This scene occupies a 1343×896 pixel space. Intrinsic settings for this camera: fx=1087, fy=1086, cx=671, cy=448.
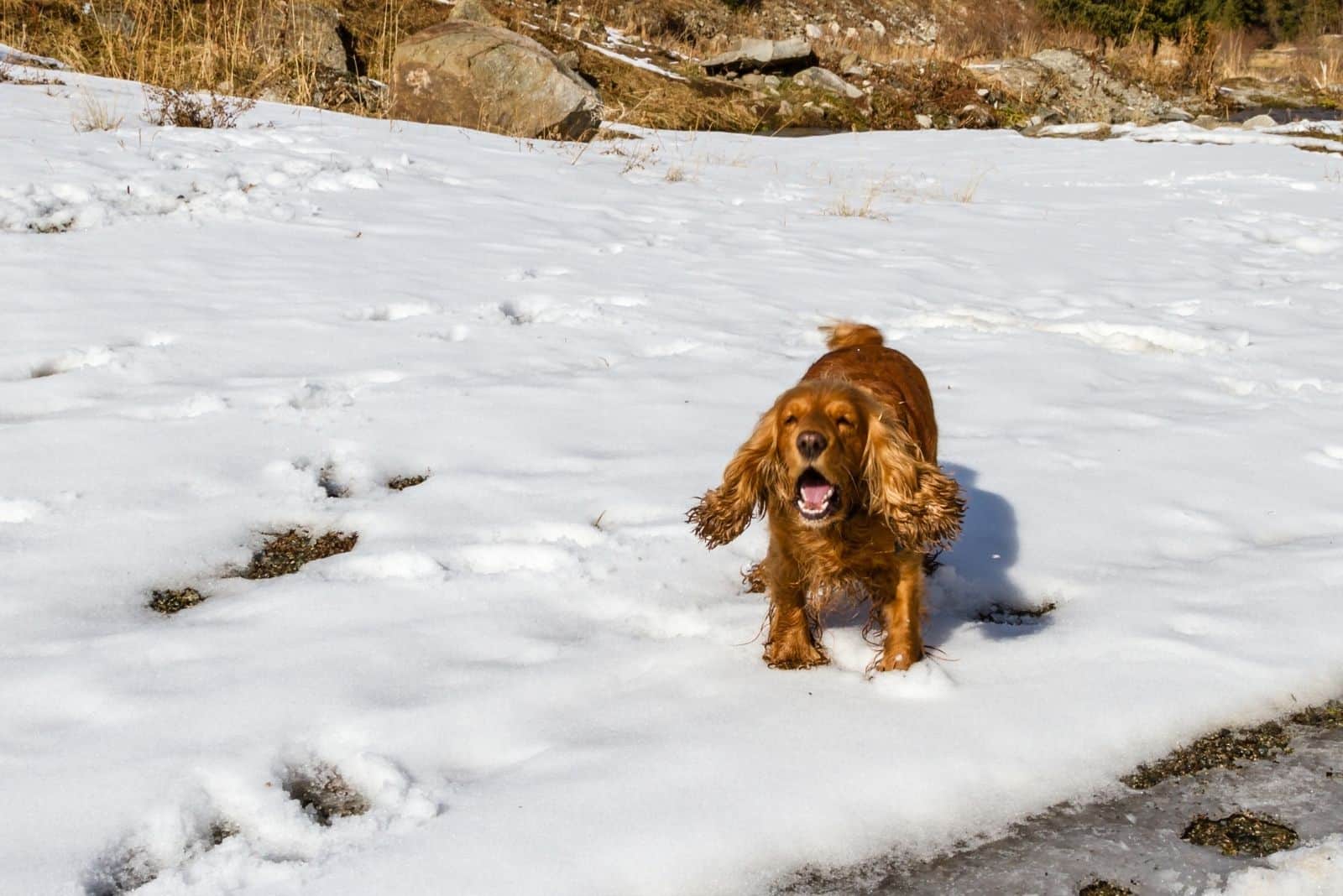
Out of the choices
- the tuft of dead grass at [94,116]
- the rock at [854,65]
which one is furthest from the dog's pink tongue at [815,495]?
the rock at [854,65]

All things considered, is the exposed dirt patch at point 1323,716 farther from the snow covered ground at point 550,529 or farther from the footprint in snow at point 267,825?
the footprint in snow at point 267,825

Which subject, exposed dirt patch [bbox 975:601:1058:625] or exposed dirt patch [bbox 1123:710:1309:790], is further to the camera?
exposed dirt patch [bbox 975:601:1058:625]

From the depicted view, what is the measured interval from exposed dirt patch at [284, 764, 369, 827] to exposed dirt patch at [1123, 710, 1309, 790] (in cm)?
165

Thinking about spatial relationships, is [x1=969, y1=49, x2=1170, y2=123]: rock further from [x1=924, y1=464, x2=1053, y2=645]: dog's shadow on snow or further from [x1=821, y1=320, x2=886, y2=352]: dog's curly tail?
[x1=924, y1=464, x2=1053, y2=645]: dog's shadow on snow

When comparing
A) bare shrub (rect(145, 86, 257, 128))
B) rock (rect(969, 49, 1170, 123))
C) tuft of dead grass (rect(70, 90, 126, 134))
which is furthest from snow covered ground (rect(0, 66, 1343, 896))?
rock (rect(969, 49, 1170, 123))

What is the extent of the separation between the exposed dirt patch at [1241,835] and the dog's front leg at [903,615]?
2.56 ft

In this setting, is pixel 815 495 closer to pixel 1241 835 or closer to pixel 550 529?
pixel 550 529

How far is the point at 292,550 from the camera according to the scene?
3305mm

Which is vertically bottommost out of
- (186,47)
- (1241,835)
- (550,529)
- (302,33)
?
(1241,835)

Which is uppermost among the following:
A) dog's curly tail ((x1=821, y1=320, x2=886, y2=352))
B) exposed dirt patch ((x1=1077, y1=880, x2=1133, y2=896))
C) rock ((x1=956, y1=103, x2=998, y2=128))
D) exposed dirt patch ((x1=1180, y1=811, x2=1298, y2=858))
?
rock ((x1=956, y1=103, x2=998, y2=128))

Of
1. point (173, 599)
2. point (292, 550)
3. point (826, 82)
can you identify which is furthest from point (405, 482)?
point (826, 82)

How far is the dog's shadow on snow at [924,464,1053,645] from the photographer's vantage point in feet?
10.2

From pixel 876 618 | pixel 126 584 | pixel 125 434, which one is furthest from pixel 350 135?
pixel 876 618

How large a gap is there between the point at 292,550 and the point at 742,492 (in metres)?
1.39
